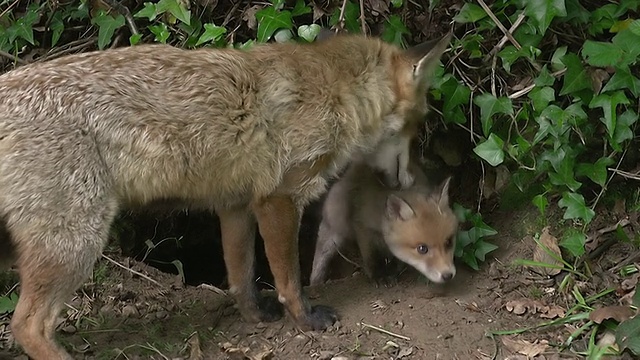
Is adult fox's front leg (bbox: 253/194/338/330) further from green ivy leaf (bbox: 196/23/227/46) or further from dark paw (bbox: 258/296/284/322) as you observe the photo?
green ivy leaf (bbox: 196/23/227/46)

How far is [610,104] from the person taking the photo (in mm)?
4078

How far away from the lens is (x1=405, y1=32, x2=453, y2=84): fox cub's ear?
158 inches

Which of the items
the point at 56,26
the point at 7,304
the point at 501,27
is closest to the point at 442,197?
the point at 501,27

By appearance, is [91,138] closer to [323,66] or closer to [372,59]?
[323,66]

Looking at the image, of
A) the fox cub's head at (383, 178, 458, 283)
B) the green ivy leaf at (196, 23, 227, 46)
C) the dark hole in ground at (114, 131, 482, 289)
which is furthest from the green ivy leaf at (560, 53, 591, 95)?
the green ivy leaf at (196, 23, 227, 46)

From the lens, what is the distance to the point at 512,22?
4586 millimetres

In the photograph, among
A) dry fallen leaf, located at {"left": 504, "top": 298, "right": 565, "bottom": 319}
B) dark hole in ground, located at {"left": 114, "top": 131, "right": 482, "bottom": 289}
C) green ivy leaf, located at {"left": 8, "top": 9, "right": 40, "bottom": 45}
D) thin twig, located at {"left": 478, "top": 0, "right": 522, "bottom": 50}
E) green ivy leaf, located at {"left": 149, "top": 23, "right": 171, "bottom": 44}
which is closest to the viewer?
dry fallen leaf, located at {"left": 504, "top": 298, "right": 565, "bottom": 319}

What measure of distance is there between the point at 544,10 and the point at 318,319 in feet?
7.04

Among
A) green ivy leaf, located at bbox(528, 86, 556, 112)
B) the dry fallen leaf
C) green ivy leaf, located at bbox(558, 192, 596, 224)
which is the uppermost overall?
green ivy leaf, located at bbox(528, 86, 556, 112)

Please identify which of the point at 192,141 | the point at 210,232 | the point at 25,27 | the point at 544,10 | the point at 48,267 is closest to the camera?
the point at 48,267

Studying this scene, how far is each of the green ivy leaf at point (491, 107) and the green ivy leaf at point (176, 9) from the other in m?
1.93

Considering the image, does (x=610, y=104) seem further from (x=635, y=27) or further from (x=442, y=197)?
(x=442, y=197)

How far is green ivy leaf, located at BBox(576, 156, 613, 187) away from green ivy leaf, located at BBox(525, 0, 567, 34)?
2.94ft

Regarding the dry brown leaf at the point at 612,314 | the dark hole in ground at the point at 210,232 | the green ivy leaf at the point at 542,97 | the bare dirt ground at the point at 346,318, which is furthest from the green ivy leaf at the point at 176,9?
the dry brown leaf at the point at 612,314
